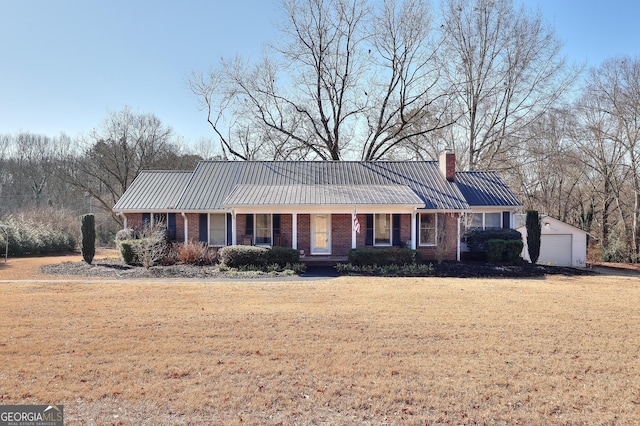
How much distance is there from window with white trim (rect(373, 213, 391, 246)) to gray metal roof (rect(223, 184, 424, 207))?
1031 mm

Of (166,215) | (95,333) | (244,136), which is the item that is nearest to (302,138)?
(244,136)

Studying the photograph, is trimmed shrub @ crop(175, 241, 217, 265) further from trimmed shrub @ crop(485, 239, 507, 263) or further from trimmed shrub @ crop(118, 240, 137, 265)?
trimmed shrub @ crop(485, 239, 507, 263)

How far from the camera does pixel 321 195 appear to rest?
20312mm

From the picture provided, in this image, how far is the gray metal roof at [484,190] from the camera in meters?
21.8

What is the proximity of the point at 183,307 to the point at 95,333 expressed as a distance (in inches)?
98.0

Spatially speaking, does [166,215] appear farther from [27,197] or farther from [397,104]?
[27,197]

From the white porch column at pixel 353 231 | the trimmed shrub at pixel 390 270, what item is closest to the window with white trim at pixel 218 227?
the white porch column at pixel 353 231

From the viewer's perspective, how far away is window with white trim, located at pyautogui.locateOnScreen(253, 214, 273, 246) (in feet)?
67.1

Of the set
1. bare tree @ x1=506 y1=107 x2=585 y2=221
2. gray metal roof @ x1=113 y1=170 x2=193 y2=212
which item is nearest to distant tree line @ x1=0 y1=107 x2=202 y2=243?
gray metal roof @ x1=113 y1=170 x2=193 y2=212

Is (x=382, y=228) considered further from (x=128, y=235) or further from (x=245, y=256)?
(x=128, y=235)

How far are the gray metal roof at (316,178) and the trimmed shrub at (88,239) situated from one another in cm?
407

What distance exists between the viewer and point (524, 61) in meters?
29.8

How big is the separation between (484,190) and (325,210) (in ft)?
31.1

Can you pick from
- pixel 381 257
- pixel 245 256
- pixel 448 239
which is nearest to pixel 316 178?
pixel 381 257
